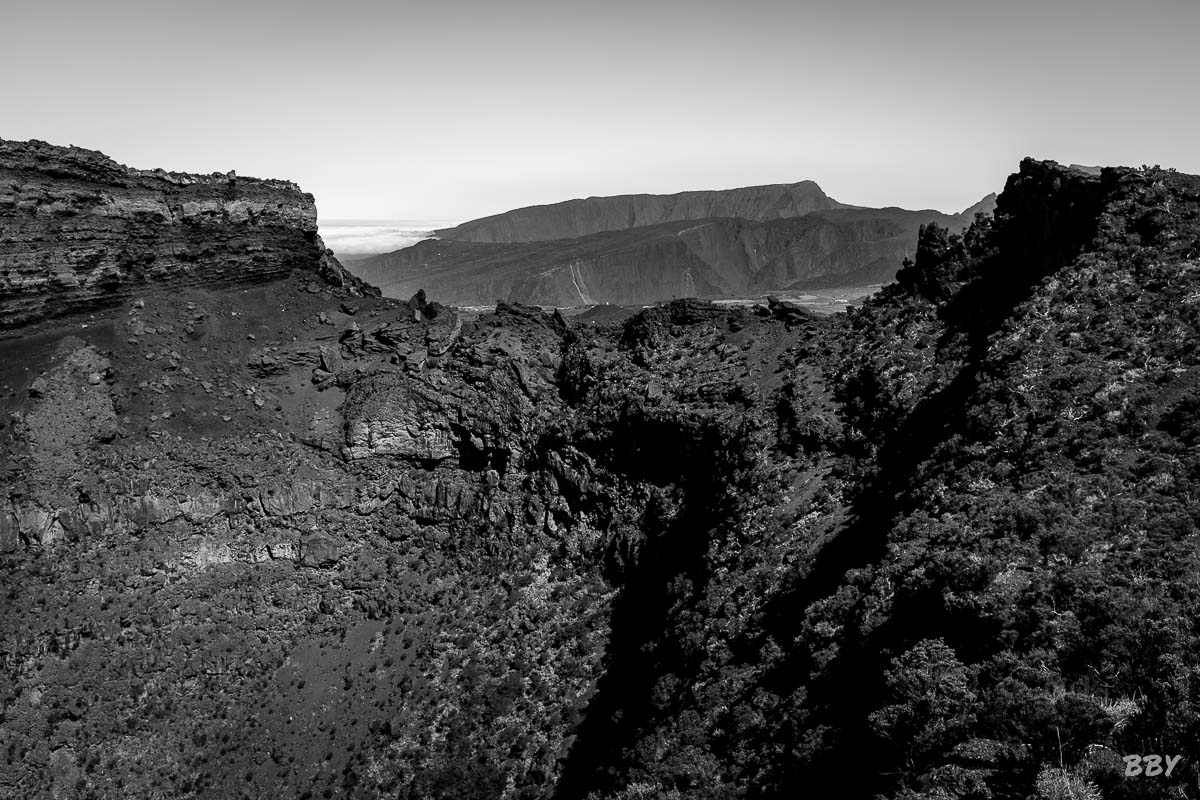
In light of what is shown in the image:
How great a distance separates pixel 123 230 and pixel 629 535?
3333 cm

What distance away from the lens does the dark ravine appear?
1644 centimetres

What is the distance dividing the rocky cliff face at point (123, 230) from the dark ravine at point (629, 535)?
43.9 inches

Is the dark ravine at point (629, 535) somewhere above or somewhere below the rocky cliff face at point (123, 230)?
below

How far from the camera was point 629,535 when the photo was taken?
3834cm

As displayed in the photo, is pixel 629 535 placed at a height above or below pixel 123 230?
below

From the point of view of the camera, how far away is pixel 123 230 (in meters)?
Result: 41.9

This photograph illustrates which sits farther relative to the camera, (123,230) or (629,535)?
(123,230)

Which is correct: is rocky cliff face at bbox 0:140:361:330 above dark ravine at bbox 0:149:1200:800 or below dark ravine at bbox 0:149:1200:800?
above

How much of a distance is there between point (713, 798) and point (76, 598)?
99.6 feet

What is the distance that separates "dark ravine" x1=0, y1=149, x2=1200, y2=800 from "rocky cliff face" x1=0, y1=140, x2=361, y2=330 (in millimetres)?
1114

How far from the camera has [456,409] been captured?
1797 inches

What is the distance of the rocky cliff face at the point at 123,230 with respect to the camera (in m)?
38.4

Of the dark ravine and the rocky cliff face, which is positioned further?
the rocky cliff face

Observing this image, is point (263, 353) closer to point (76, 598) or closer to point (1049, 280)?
point (76, 598)
